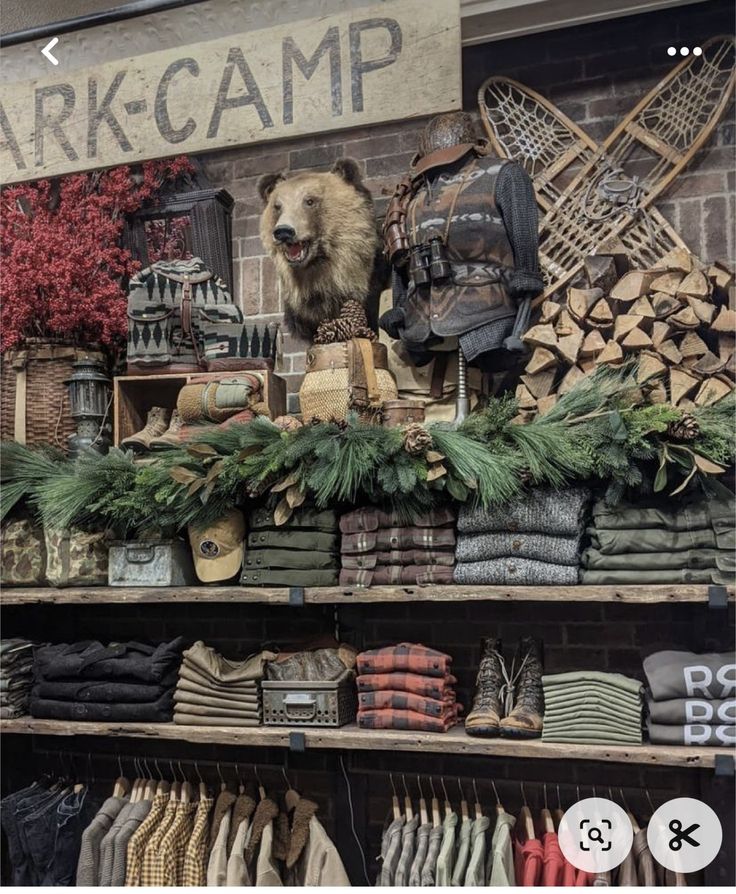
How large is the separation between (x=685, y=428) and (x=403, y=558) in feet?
3.02

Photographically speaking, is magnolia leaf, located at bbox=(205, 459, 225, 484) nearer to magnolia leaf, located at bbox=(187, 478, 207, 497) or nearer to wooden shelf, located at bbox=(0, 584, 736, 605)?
magnolia leaf, located at bbox=(187, 478, 207, 497)

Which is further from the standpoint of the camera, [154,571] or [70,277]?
[70,277]

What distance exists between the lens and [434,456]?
111 inches

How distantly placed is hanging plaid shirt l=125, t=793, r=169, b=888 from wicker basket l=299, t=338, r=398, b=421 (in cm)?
143

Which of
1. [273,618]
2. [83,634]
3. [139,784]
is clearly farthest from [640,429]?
[83,634]

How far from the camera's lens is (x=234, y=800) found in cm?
326

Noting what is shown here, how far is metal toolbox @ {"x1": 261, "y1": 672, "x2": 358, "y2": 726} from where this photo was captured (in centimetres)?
297

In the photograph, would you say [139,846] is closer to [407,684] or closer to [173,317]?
[407,684]

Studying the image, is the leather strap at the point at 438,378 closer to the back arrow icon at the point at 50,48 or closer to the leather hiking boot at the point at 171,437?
the leather hiking boot at the point at 171,437

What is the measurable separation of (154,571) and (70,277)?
4.05 feet

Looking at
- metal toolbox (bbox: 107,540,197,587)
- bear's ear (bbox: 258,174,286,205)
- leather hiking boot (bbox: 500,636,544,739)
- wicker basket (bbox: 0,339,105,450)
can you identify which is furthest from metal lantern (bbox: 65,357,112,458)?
leather hiking boot (bbox: 500,636,544,739)

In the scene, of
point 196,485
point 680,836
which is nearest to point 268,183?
point 196,485

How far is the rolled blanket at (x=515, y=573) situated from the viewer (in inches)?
109

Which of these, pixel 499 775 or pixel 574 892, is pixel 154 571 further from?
pixel 574 892
